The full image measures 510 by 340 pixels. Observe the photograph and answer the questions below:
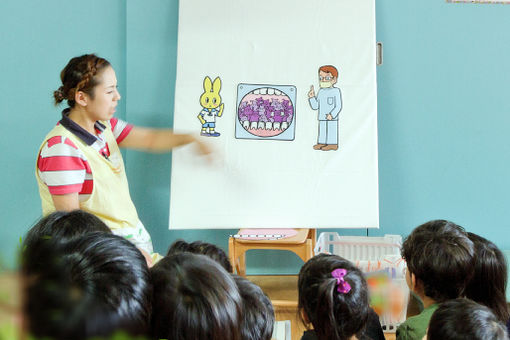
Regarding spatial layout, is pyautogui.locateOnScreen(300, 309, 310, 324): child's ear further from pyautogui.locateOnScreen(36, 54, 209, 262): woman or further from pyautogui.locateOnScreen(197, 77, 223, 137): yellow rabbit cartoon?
pyautogui.locateOnScreen(197, 77, 223, 137): yellow rabbit cartoon

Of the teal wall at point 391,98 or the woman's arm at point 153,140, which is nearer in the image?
the woman's arm at point 153,140

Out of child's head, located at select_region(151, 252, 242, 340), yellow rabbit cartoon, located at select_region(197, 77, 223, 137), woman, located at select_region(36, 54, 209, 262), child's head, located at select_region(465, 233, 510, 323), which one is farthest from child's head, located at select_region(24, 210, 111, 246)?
yellow rabbit cartoon, located at select_region(197, 77, 223, 137)

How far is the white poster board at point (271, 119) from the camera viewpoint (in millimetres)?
2227

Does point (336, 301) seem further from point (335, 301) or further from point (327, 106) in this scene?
point (327, 106)

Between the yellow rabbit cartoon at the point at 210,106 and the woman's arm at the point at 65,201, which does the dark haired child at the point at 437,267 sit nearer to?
the woman's arm at the point at 65,201

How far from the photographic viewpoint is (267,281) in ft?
8.39

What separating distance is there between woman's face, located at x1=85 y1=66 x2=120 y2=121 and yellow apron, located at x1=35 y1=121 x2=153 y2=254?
0.10 metres

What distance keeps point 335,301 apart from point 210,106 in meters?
1.34

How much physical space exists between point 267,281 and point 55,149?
1.42 metres

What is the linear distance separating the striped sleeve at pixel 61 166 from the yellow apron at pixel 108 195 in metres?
0.03

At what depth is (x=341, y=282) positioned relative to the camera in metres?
1.09

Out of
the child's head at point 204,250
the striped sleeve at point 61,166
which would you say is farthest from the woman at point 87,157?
the child's head at point 204,250

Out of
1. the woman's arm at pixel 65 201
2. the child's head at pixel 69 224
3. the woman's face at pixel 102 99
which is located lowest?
the child's head at pixel 69 224

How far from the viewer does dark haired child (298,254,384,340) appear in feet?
3.57
